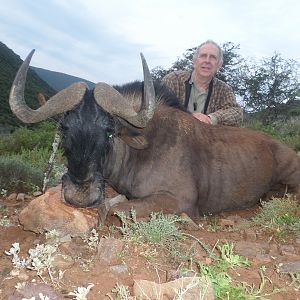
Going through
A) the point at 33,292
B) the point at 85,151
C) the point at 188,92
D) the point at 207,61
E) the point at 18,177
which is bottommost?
the point at 18,177

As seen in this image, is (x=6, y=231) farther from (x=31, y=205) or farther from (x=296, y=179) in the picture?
(x=296, y=179)

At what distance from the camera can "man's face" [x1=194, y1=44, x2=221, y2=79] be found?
7.45m

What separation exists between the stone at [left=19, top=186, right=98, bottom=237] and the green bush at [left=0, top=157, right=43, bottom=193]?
7.68 feet

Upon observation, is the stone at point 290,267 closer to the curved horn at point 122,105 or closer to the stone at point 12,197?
Result: the curved horn at point 122,105

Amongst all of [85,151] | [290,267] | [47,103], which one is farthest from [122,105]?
[290,267]

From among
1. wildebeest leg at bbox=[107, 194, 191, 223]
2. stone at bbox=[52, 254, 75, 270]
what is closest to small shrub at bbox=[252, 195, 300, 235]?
wildebeest leg at bbox=[107, 194, 191, 223]

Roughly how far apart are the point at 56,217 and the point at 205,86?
449 centimetres

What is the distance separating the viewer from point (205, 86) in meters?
7.69

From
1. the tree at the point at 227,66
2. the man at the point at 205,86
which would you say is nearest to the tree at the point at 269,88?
the tree at the point at 227,66

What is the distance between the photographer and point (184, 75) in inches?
310

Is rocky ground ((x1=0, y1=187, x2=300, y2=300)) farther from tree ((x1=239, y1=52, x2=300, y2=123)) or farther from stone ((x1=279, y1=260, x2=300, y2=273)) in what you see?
tree ((x1=239, y1=52, x2=300, y2=123))

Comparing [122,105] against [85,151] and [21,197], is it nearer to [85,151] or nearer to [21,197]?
[85,151]

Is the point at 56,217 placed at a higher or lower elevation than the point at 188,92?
lower

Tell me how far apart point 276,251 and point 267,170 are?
8.82ft
